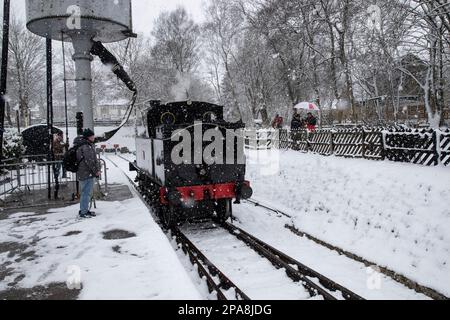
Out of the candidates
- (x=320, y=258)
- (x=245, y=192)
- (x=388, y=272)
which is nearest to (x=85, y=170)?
(x=245, y=192)

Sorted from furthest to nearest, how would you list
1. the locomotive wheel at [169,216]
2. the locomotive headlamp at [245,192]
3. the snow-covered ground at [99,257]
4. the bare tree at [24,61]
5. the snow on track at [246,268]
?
the bare tree at [24,61] → the locomotive headlamp at [245,192] → the locomotive wheel at [169,216] → the snow on track at [246,268] → the snow-covered ground at [99,257]

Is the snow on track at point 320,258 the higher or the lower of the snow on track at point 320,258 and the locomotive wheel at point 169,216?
the lower

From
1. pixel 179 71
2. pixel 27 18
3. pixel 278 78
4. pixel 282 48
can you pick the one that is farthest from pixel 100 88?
pixel 27 18

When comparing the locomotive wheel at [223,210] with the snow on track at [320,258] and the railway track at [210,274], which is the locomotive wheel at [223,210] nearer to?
the snow on track at [320,258]

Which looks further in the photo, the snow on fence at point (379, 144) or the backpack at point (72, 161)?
the snow on fence at point (379, 144)

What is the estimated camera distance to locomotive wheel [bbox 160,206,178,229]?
8.76 metres

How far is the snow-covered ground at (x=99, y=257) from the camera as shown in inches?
171

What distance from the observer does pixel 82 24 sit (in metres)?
9.36

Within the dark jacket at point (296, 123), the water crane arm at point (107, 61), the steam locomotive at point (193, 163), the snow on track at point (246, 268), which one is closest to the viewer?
the snow on track at point (246, 268)

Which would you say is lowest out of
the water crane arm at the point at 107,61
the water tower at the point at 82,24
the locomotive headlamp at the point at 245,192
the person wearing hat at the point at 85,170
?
the locomotive headlamp at the point at 245,192

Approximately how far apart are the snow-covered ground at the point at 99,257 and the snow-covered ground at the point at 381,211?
3901 millimetres

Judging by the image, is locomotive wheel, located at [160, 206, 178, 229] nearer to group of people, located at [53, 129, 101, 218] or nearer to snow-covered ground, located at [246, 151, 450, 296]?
group of people, located at [53, 129, 101, 218]

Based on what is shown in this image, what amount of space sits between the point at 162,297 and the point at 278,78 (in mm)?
32239

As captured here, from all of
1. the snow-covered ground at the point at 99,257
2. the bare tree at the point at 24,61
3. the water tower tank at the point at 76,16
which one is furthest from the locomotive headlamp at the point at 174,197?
the bare tree at the point at 24,61
